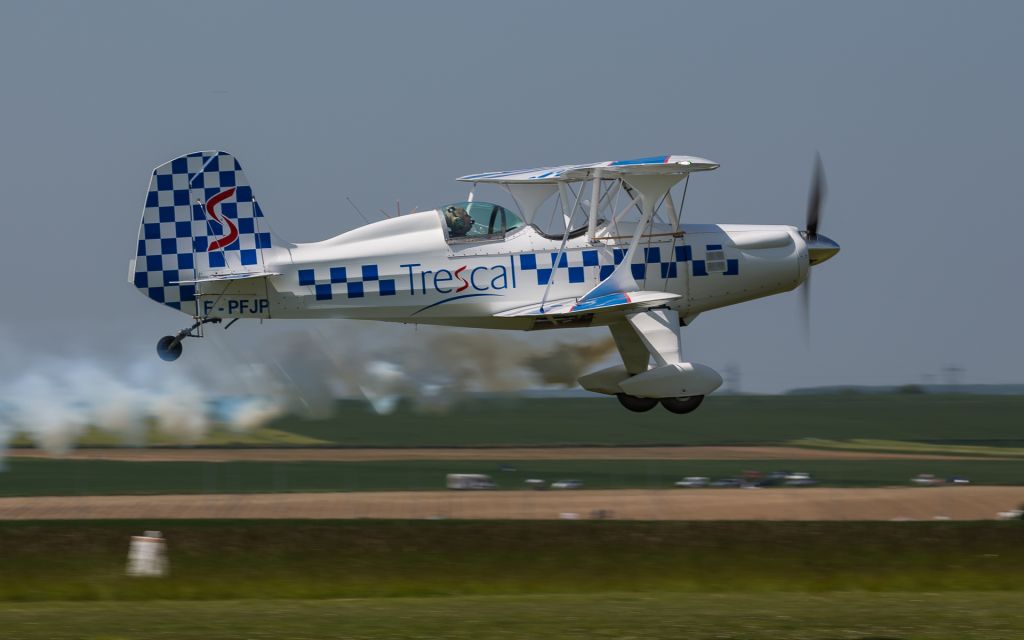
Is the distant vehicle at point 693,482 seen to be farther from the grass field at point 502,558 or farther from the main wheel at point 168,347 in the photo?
the main wheel at point 168,347

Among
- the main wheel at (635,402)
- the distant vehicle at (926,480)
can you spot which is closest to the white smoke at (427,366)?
the main wheel at (635,402)

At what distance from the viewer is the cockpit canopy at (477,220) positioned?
2848 centimetres

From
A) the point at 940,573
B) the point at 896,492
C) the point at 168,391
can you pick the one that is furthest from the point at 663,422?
the point at 940,573

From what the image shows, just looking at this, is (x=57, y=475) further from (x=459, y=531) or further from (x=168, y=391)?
(x=459, y=531)

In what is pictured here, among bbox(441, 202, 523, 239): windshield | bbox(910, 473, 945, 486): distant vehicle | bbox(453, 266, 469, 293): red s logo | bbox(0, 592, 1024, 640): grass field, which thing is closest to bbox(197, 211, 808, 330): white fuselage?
bbox(453, 266, 469, 293): red s logo

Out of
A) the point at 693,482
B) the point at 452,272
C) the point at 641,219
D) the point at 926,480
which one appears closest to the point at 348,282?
the point at 452,272

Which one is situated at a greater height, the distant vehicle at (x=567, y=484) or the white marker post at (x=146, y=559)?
the white marker post at (x=146, y=559)

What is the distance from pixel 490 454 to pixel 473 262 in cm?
2305

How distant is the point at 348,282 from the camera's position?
28.2 m

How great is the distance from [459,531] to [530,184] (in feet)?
23.5

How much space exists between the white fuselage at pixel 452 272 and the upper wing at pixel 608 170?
991mm

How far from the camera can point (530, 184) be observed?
96.0ft

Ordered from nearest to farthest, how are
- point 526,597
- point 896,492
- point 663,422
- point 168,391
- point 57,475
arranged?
point 526,597 < point 168,391 < point 896,492 < point 57,475 < point 663,422

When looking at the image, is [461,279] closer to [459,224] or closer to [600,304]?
[459,224]
